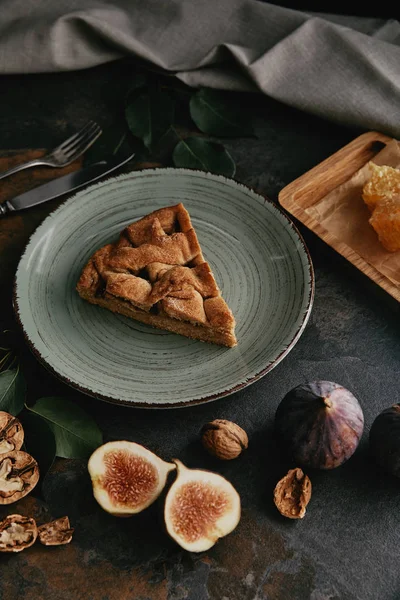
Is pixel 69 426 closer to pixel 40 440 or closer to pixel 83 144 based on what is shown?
pixel 40 440

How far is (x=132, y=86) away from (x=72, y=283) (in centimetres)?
151

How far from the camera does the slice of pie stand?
3.19 metres

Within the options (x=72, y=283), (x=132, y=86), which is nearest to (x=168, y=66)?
(x=132, y=86)

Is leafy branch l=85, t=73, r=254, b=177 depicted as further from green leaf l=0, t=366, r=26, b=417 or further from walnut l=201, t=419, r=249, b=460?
walnut l=201, t=419, r=249, b=460

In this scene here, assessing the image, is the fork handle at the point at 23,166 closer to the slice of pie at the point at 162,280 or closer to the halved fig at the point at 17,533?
the slice of pie at the point at 162,280

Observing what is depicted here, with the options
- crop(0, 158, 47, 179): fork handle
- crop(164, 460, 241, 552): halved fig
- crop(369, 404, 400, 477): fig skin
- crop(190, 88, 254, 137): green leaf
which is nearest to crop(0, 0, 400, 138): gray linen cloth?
crop(190, 88, 254, 137): green leaf

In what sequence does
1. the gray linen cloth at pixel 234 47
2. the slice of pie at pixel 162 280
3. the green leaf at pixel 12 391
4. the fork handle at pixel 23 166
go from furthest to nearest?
the gray linen cloth at pixel 234 47 < the fork handle at pixel 23 166 < the slice of pie at pixel 162 280 < the green leaf at pixel 12 391

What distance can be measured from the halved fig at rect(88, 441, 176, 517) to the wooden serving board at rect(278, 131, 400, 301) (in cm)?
135

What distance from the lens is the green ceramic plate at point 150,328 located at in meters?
3.03

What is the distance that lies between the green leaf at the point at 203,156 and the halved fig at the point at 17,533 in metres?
2.05

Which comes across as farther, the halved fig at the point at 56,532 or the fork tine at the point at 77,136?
the fork tine at the point at 77,136

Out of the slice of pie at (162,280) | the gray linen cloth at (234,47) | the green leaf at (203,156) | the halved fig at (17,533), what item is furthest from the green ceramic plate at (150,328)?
the gray linen cloth at (234,47)

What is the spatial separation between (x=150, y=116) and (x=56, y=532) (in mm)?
2394

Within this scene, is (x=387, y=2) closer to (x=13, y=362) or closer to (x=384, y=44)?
(x=384, y=44)
